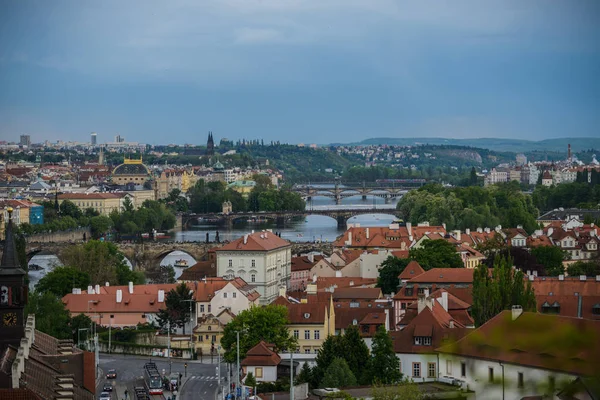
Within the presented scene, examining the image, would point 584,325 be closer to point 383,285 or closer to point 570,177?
point 383,285

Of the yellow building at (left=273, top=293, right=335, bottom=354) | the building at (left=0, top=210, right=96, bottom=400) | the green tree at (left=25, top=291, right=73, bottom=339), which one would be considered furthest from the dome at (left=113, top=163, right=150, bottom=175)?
the building at (left=0, top=210, right=96, bottom=400)

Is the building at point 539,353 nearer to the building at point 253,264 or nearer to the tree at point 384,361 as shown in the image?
the tree at point 384,361

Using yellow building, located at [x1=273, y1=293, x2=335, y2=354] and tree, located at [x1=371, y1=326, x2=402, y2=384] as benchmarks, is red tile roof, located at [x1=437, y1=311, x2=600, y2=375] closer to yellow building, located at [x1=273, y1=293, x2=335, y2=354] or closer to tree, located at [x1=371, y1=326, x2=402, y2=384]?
tree, located at [x1=371, y1=326, x2=402, y2=384]

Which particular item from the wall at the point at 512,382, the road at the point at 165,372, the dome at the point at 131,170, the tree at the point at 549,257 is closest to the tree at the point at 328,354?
the road at the point at 165,372

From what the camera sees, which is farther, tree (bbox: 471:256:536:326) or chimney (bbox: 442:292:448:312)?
chimney (bbox: 442:292:448:312)

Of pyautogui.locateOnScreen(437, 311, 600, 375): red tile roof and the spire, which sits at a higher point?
pyautogui.locateOnScreen(437, 311, 600, 375): red tile roof

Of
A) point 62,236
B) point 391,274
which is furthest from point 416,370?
point 62,236

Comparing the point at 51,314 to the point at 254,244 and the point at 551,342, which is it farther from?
the point at 551,342
